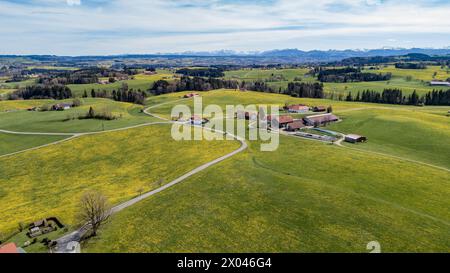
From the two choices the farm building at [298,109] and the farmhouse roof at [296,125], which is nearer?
the farmhouse roof at [296,125]

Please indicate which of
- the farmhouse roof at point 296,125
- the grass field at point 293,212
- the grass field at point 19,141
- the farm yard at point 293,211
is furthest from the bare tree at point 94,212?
the farmhouse roof at point 296,125

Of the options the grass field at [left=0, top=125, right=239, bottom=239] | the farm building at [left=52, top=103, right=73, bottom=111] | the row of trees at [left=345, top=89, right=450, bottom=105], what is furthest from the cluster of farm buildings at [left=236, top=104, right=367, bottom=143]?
the farm building at [left=52, top=103, right=73, bottom=111]

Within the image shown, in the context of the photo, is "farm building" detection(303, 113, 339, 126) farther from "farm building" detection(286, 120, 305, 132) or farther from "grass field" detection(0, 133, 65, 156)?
"grass field" detection(0, 133, 65, 156)

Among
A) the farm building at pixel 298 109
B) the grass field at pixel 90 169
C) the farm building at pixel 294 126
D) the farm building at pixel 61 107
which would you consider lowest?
the grass field at pixel 90 169

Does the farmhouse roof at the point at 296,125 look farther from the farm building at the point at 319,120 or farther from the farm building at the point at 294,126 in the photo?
the farm building at the point at 319,120
